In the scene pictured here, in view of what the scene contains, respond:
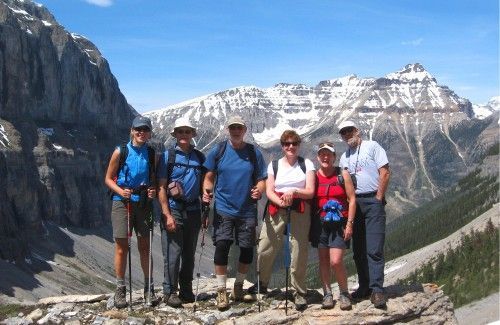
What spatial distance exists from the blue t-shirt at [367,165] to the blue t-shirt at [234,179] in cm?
252

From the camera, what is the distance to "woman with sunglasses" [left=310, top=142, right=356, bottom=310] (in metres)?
15.3

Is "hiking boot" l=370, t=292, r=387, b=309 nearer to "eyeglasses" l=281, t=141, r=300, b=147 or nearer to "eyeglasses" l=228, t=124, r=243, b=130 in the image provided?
"eyeglasses" l=281, t=141, r=300, b=147

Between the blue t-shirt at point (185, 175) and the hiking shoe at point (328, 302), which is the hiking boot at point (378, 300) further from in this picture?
the blue t-shirt at point (185, 175)

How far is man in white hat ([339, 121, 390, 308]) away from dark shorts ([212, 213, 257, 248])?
9.81ft

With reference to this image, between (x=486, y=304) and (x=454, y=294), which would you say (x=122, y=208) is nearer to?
(x=486, y=304)

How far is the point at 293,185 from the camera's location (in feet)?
51.0

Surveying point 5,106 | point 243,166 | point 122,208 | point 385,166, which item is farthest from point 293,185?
point 5,106

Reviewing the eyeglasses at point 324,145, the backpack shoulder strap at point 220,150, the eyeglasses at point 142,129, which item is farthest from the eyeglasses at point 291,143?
the eyeglasses at point 142,129

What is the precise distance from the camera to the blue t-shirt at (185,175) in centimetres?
1609

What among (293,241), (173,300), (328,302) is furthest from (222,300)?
(328,302)

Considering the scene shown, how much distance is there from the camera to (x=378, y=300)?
50.7 ft

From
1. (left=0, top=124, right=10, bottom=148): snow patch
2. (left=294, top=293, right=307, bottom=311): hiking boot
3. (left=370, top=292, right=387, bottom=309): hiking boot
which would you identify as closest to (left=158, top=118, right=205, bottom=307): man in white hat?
(left=294, top=293, right=307, bottom=311): hiking boot

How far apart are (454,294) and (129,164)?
65337 millimetres

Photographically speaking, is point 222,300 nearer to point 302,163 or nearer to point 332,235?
point 332,235
